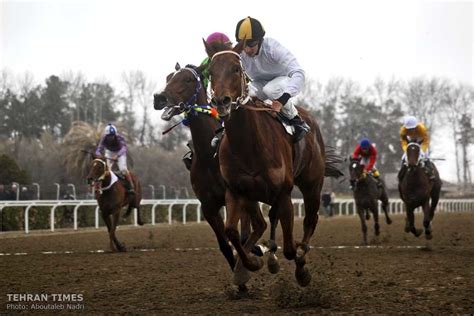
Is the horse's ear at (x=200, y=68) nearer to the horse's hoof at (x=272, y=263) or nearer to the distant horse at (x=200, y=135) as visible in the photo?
the distant horse at (x=200, y=135)

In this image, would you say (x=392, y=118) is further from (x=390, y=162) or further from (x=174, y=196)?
(x=174, y=196)

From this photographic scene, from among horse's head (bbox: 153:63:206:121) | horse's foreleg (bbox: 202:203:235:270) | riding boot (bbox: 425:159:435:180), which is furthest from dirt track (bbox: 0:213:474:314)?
horse's head (bbox: 153:63:206:121)

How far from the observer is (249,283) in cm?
820

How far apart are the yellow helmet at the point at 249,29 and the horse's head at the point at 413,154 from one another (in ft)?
25.5

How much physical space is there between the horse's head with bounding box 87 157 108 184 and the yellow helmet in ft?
25.6

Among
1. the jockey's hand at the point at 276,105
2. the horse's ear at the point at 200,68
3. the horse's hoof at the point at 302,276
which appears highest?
the horse's ear at the point at 200,68

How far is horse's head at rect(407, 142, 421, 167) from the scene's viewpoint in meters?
13.9

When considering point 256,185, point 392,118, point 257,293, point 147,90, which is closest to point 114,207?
point 257,293

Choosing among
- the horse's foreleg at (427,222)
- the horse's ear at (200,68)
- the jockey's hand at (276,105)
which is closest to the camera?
the jockey's hand at (276,105)

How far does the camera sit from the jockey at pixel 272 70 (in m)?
6.93

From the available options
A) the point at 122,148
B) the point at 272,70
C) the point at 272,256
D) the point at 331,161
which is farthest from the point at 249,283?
the point at 122,148

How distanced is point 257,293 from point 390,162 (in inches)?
2677

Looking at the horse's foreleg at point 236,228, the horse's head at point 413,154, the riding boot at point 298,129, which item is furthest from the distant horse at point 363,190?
the horse's foreleg at point 236,228

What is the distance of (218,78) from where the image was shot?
5949 millimetres
